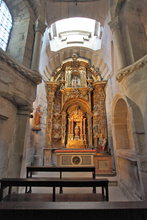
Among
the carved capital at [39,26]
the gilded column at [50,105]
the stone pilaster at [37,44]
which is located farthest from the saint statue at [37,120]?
the carved capital at [39,26]

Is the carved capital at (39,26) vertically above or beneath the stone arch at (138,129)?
above

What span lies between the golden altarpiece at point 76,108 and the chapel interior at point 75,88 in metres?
0.08

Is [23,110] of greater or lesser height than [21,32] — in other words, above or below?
below

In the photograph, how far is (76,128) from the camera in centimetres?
971

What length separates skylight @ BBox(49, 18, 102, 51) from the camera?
9922 mm

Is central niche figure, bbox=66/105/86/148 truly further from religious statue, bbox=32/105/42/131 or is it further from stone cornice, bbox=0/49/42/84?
stone cornice, bbox=0/49/42/84

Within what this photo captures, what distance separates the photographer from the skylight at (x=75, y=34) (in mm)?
9922

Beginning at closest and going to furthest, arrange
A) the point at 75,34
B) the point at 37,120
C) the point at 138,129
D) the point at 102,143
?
the point at 138,129, the point at 102,143, the point at 37,120, the point at 75,34

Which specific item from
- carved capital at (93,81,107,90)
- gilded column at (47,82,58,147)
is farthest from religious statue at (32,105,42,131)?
carved capital at (93,81,107,90)

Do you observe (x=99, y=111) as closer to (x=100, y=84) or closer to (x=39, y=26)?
(x=100, y=84)

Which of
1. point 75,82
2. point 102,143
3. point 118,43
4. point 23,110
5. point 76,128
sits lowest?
point 102,143

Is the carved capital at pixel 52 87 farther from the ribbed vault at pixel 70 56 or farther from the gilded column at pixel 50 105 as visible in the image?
the ribbed vault at pixel 70 56

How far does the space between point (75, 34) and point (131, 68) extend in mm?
8865
